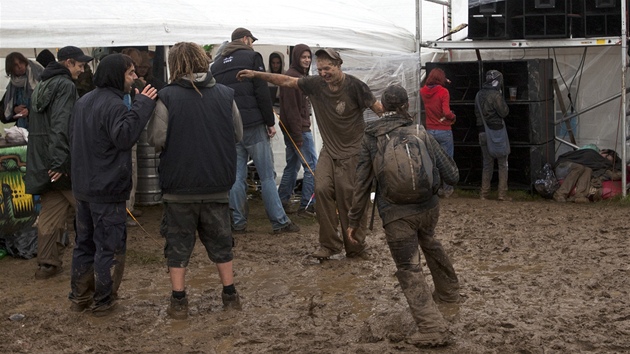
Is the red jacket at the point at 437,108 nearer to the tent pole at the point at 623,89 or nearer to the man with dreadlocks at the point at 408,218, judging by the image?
the tent pole at the point at 623,89

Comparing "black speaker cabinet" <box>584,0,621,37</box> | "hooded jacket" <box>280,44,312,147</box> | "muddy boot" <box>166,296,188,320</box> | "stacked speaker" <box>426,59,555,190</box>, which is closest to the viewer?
"muddy boot" <box>166,296,188,320</box>

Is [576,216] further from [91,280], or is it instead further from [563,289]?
[91,280]

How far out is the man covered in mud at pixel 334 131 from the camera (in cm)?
761

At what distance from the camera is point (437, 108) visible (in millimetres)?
12055

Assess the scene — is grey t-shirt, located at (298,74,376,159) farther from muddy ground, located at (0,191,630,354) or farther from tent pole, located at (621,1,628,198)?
tent pole, located at (621,1,628,198)

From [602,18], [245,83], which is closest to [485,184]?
[602,18]

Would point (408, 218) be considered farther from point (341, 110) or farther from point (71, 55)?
point (71, 55)

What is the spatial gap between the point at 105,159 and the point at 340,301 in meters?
1.97

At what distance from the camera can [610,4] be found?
1152 centimetres

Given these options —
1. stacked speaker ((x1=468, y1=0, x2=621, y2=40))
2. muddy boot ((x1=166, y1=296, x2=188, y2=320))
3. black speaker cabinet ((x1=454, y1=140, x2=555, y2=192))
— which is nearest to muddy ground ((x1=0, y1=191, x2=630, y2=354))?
muddy boot ((x1=166, y1=296, x2=188, y2=320))

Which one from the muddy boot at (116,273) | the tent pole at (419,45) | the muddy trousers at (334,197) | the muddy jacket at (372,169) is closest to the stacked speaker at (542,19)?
the tent pole at (419,45)

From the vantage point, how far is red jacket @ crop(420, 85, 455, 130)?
12.0m

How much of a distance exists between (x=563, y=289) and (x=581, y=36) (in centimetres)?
591

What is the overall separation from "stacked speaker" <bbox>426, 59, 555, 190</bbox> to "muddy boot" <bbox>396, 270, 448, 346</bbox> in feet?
23.3
